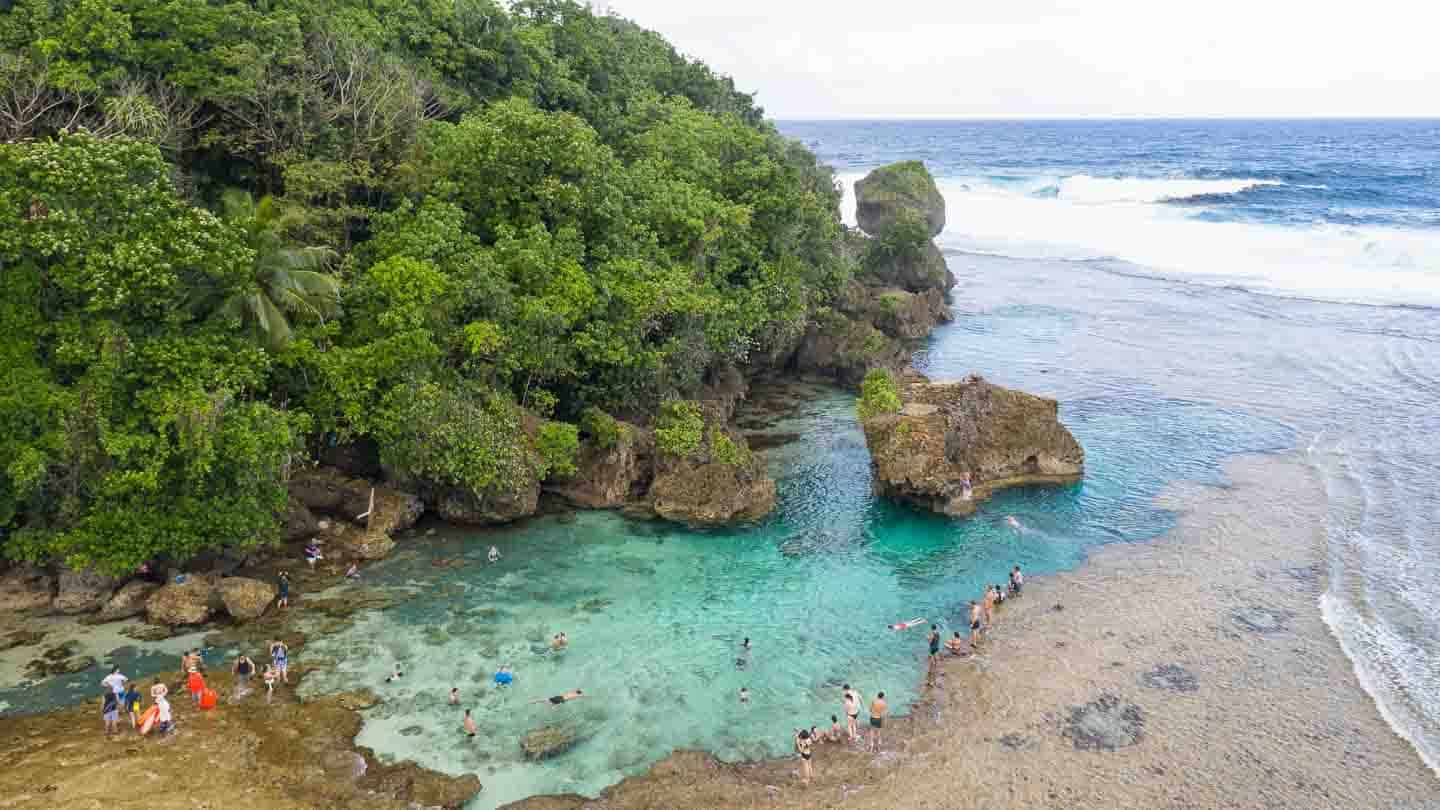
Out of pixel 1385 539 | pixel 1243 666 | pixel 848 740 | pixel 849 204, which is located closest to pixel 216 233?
pixel 848 740

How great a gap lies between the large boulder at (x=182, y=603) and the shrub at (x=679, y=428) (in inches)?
561

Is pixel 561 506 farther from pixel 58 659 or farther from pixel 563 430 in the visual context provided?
pixel 58 659

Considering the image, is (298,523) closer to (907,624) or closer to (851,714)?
(851,714)

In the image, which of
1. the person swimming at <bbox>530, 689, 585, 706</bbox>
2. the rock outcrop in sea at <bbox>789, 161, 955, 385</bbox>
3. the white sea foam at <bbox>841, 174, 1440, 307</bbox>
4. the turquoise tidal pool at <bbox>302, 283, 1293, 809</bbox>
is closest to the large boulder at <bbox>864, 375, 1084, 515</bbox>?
the turquoise tidal pool at <bbox>302, 283, 1293, 809</bbox>

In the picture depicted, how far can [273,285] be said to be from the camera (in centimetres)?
2680

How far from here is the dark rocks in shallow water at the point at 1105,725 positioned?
21.0 metres

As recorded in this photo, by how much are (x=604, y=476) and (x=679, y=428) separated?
10.2ft

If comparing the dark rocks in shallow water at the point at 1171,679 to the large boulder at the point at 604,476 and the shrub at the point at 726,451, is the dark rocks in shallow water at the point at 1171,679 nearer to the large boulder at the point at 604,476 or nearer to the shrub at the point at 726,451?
the shrub at the point at 726,451

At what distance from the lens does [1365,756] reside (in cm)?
2069

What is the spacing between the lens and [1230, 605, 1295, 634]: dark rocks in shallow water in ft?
84.4

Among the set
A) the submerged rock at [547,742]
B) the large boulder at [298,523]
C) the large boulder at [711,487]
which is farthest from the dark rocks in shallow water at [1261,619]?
the large boulder at [298,523]

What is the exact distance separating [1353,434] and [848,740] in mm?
31818

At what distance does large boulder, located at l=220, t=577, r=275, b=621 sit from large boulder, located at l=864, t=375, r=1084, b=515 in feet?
65.9

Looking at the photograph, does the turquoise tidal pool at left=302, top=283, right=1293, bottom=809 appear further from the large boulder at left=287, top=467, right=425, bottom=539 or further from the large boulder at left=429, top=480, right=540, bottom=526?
the large boulder at left=287, top=467, right=425, bottom=539
